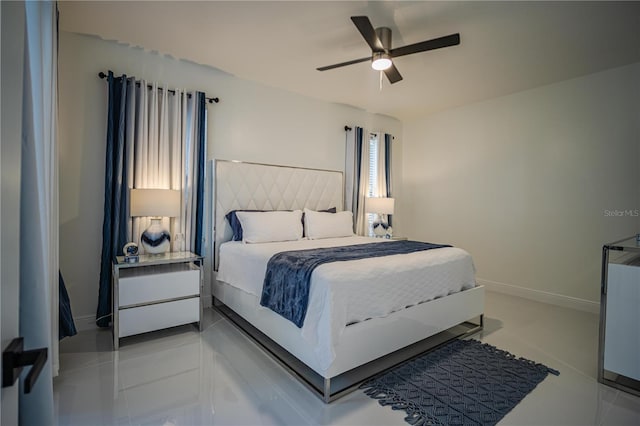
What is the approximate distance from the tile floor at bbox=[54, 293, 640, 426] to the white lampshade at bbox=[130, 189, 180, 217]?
1.13 meters

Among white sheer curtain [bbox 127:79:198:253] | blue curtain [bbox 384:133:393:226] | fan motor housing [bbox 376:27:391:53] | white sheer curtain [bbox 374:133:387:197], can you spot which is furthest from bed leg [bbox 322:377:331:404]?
blue curtain [bbox 384:133:393:226]

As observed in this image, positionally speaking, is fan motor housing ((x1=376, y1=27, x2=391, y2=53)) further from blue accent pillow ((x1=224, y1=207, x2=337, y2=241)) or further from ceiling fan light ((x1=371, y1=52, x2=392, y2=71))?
blue accent pillow ((x1=224, y1=207, x2=337, y2=241))

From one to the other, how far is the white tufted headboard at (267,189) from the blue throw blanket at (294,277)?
1.35m

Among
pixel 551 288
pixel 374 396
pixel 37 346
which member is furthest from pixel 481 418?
pixel 551 288

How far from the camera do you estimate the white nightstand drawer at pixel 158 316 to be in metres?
2.65

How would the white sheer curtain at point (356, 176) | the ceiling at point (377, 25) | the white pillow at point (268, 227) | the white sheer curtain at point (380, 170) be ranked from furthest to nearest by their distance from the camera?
1. the white sheer curtain at point (380, 170)
2. the white sheer curtain at point (356, 176)
3. the white pillow at point (268, 227)
4. the ceiling at point (377, 25)

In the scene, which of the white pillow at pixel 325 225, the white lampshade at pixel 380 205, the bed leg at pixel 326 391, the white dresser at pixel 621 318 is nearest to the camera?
the bed leg at pixel 326 391

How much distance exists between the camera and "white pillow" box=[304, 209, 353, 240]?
3965 millimetres

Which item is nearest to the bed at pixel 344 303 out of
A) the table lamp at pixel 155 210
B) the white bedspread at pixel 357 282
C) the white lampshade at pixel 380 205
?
the white bedspread at pixel 357 282

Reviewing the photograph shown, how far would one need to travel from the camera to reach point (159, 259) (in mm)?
2930

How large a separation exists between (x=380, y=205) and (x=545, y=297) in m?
2.42

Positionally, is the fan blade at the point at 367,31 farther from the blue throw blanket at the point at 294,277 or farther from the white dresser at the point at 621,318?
the white dresser at the point at 621,318

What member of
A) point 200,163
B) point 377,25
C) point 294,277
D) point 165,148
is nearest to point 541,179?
point 377,25

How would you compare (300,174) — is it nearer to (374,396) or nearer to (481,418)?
(374,396)
